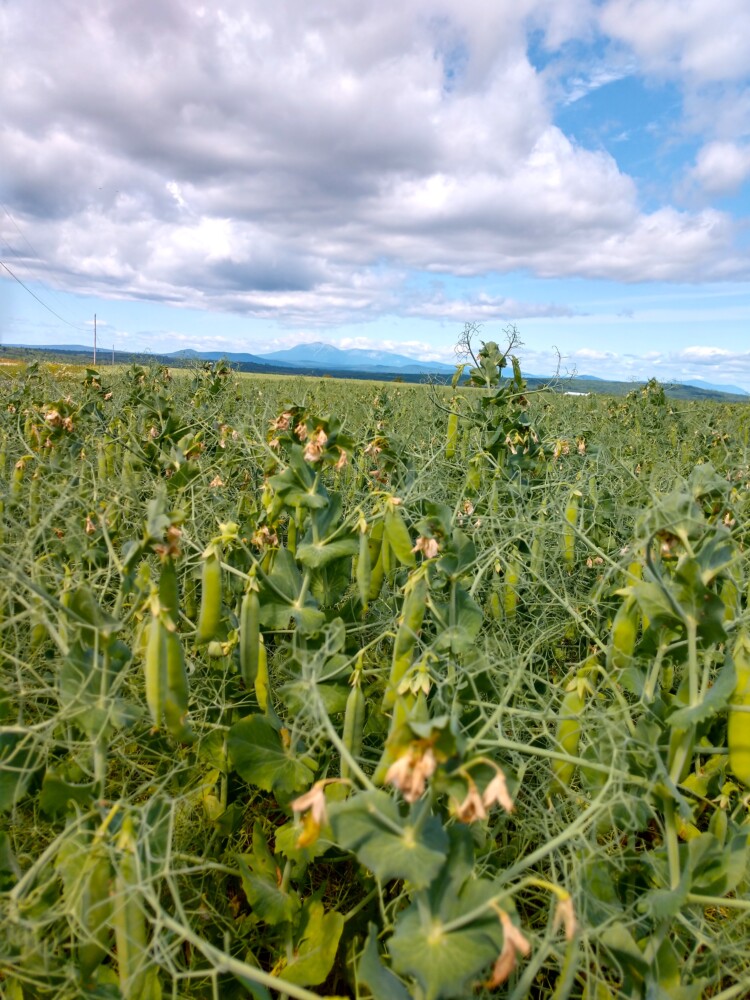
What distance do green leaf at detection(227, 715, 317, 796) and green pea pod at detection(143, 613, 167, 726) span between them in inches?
16.6

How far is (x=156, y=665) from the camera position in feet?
4.19

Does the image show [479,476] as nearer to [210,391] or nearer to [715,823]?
[715,823]

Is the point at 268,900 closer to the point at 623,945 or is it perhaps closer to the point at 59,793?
the point at 59,793

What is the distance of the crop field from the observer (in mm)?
1033

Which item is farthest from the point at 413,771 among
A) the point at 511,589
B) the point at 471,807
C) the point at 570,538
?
the point at 570,538

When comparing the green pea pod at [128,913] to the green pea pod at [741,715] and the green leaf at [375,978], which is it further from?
the green pea pod at [741,715]

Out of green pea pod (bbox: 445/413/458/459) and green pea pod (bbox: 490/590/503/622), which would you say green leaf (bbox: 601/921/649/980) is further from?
green pea pod (bbox: 445/413/458/459)

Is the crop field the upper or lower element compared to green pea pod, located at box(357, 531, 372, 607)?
lower

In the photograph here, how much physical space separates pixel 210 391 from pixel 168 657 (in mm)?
4637

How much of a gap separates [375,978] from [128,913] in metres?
0.45

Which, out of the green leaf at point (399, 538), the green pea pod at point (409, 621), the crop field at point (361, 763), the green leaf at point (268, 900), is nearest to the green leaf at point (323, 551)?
the crop field at point (361, 763)

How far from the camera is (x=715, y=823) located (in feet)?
5.04

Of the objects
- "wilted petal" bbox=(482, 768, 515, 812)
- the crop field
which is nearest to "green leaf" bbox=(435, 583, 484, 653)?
the crop field

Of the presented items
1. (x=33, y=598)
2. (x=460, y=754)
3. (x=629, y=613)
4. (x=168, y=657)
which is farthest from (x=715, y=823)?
(x=33, y=598)
